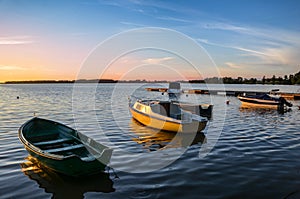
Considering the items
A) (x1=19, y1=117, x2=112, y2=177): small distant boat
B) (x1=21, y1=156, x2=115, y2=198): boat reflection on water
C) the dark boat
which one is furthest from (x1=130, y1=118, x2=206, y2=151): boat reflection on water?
the dark boat

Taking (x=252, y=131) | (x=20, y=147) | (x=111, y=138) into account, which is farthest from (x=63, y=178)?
(x=252, y=131)

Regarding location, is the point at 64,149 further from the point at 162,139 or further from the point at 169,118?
the point at 169,118

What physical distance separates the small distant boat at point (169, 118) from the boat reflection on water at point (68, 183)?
8.69m

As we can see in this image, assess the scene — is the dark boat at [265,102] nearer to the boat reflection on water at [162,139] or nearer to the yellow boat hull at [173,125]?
the boat reflection on water at [162,139]

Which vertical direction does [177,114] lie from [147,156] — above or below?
above

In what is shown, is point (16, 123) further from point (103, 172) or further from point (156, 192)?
point (156, 192)

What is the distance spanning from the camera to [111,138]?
17.2m

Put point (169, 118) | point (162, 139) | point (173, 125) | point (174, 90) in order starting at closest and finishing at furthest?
point (162, 139) < point (173, 125) < point (169, 118) < point (174, 90)

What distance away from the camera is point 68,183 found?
9.31 meters

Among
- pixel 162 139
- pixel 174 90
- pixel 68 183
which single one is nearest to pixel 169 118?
pixel 162 139

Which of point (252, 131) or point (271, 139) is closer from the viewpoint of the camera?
point (271, 139)

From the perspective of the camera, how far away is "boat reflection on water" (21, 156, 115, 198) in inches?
343

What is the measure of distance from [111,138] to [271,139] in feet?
37.3

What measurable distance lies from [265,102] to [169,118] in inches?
997
